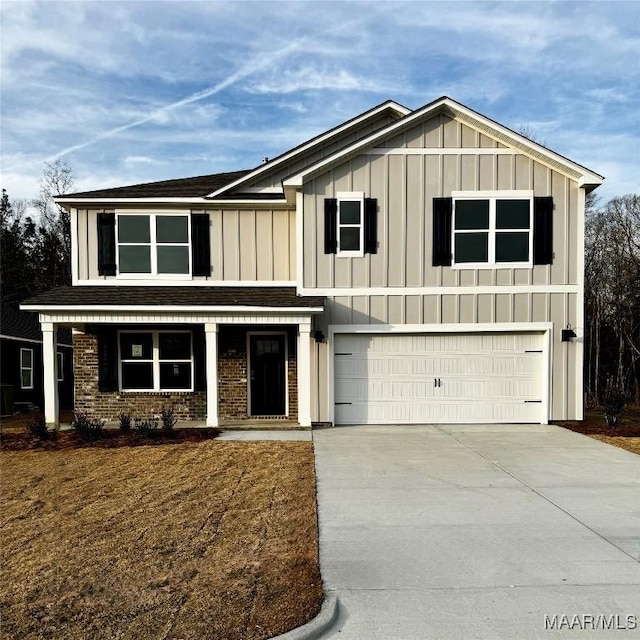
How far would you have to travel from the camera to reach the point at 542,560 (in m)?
4.75

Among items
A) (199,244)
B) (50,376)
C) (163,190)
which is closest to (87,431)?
(50,376)

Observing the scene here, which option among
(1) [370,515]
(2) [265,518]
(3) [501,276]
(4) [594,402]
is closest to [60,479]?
(2) [265,518]

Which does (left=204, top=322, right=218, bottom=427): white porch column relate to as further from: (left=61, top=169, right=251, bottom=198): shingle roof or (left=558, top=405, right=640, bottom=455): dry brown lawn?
(left=558, top=405, right=640, bottom=455): dry brown lawn

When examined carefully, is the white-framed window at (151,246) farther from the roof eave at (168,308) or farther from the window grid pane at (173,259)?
the roof eave at (168,308)

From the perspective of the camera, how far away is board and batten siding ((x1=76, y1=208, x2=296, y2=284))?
42.9ft

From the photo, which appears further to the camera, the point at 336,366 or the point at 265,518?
the point at 336,366

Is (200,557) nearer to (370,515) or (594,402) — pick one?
(370,515)

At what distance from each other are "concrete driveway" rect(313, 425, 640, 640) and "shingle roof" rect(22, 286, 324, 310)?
3.58 metres

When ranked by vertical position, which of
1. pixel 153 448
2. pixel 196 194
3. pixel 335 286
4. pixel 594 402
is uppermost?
pixel 196 194

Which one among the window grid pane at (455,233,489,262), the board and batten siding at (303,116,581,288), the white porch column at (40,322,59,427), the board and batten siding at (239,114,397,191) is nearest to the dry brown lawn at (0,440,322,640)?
the white porch column at (40,322,59,427)

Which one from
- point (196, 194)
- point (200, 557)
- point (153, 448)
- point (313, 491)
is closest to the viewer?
point (200, 557)

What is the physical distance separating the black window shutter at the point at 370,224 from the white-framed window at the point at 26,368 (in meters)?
12.6

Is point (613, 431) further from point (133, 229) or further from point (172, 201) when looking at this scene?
point (133, 229)

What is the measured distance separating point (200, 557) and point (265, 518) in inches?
46.7
